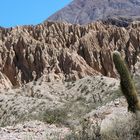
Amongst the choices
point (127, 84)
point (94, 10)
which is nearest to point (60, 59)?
point (127, 84)

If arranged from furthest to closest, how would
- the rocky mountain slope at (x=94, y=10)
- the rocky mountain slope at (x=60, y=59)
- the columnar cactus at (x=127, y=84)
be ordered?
the rocky mountain slope at (x=94, y=10), the rocky mountain slope at (x=60, y=59), the columnar cactus at (x=127, y=84)

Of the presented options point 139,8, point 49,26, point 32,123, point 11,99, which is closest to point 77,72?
point 49,26

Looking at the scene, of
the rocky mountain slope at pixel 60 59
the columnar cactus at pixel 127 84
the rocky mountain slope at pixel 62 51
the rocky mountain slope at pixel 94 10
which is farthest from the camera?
the rocky mountain slope at pixel 94 10

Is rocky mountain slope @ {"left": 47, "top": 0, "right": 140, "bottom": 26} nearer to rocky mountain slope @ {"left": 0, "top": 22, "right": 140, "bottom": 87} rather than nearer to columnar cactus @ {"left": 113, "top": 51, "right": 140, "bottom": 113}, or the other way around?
rocky mountain slope @ {"left": 0, "top": 22, "right": 140, "bottom": 87}

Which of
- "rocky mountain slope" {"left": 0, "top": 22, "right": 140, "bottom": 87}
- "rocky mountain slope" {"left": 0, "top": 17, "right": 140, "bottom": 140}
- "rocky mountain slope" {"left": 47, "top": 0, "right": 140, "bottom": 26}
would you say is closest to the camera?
"rocky mountain slope" {"left": 0, "top": 17, "right": 140, "bottom": 140}

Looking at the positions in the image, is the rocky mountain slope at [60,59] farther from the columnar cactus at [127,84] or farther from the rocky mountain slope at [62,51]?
the columnar cactus at [127,84]

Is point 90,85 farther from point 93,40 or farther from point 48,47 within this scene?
point 93,40

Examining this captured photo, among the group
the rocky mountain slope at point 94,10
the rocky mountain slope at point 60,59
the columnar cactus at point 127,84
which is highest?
the rocky mountain slope at point 94,10

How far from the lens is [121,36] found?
204 feet

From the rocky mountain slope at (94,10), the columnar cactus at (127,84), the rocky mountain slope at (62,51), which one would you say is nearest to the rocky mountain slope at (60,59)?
the rocky mountain slope at (62,51)

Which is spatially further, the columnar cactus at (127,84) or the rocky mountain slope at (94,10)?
the rocky mountain slope at (94,10)

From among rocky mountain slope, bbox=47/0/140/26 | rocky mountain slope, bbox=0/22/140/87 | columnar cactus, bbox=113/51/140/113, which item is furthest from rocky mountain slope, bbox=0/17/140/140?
rocky mountain slope, bbox=47/0/140/26

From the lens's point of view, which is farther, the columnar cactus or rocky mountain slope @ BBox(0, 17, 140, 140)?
rocky mountain slope @ BBox(0, 17, 140, 140)

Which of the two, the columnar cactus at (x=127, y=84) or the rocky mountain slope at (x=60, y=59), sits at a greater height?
the rocky mountain slope at (x=60, y=59)
